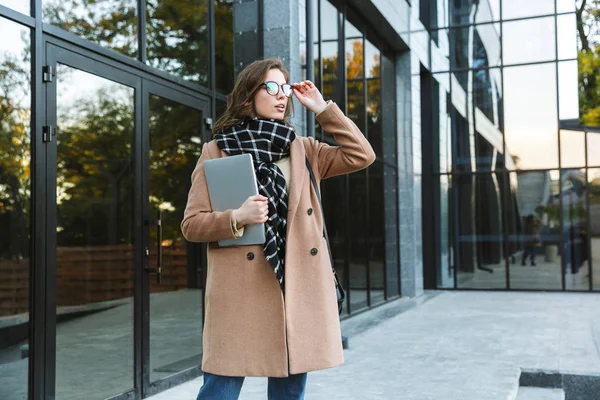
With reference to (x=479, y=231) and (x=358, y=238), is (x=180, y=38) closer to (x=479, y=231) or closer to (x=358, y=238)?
(x=358, y=238)

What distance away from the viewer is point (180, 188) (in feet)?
21.8

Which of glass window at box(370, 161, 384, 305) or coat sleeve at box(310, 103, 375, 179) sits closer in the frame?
coat sleeve at box(310, 103, 375, 179)

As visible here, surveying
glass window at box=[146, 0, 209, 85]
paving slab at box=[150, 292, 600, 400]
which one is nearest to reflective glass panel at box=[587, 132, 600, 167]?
paving slab at box=[150, 292, 600, 400]

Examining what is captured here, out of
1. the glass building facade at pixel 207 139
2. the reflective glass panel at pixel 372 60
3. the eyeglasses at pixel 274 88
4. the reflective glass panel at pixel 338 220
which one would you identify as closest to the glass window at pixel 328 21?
the glass building facade at pixel 207 139

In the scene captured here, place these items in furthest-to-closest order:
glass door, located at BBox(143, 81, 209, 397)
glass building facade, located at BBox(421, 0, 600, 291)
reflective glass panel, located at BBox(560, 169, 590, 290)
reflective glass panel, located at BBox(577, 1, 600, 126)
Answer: reflective glass panel, located at BBox(577, 1, 600, 126)
glass building facade, located at BBox(421, 0, 600, 291)
reflective glass panel, located at BBox(560, 169, 590, 290)
glass door, located at BBox(143, 81, 209, 397)

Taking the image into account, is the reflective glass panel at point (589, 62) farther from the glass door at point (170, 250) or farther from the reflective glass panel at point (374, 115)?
the glass door at point (170, 250)

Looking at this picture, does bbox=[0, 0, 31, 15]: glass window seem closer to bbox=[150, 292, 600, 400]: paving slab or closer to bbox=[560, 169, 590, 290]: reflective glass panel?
bbox=[150, 292, 600, 400]: paving slab

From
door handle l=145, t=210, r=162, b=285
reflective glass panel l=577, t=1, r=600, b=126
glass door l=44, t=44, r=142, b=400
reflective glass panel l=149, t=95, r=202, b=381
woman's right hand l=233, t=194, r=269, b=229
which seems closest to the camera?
woman's right hand l=233, t=194, r=269, b=229

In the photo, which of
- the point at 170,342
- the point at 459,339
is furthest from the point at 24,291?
the point at 459,339

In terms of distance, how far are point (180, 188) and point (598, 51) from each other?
58.5 ft

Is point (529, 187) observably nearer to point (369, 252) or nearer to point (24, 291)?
point (369, 252)

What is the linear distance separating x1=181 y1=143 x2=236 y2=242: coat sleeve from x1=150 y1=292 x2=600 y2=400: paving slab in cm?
302

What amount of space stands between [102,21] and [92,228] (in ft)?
11.1

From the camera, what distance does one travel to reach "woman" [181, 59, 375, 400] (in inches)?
97.1
